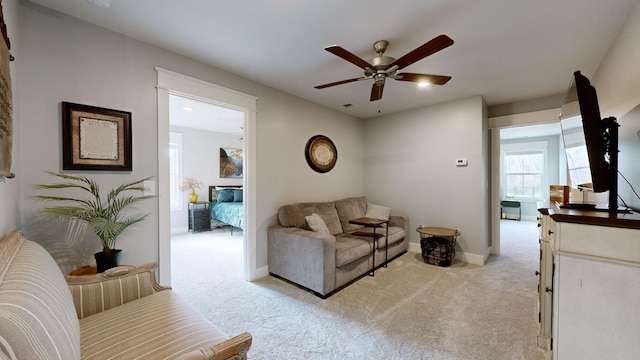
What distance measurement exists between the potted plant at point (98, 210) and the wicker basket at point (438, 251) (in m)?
3.60

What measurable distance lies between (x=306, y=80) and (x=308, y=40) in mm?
883

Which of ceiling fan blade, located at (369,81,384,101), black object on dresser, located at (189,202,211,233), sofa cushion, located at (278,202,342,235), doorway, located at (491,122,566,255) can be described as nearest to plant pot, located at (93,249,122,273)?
sofa cushion, located at (278,202,342,235)

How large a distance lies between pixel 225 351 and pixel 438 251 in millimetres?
3333

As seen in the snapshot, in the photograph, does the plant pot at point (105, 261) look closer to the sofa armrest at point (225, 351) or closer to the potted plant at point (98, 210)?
the potted plant at point (98, 210)

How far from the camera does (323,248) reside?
264 centimetres

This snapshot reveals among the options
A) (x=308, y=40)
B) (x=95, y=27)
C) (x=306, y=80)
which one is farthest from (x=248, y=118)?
(x=95, y=27)

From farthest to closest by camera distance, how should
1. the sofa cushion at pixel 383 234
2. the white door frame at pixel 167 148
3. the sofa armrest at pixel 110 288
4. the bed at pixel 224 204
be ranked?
the bed at pixel 224 204, the sofa cushion at pixel 383 234, the white door frame at pixel 167 148, the sofa armrest at pixel 110 288

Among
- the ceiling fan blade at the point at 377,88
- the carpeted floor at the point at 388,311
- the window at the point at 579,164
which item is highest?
the ceiling fan blade at the point at 377,88

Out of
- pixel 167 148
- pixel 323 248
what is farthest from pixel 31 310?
pixel 323 248

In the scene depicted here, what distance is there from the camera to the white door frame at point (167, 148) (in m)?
2.37

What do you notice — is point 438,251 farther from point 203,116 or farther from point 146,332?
point 203,116

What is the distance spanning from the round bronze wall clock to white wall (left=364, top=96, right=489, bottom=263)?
40.4 inches

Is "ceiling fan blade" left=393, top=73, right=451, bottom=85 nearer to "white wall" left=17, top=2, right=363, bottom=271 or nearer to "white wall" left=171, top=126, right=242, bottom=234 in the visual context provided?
"white wall" left=17, top=2, right=363, bottom=271

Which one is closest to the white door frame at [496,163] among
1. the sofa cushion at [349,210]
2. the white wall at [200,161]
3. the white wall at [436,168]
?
the white wall at [436,168]
